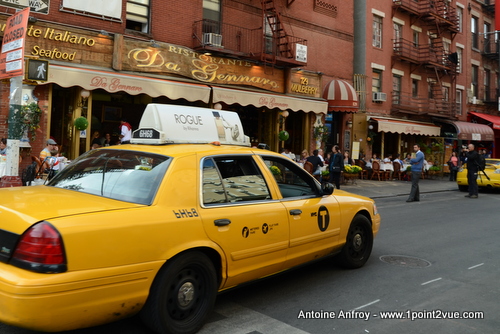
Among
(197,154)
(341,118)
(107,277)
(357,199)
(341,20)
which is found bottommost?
(107,277)

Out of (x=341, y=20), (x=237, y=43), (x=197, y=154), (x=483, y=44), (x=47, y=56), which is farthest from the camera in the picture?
(x=483, y=44)

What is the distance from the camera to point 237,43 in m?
16.9

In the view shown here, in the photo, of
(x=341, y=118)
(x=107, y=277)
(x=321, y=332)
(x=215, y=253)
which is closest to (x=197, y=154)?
(x=215, y=253)

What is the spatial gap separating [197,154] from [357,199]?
2.59m

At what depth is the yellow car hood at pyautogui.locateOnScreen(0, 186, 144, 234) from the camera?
296 cm

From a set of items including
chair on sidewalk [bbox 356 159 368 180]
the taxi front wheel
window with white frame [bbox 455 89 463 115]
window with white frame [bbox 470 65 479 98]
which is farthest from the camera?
window with white frame [bbox 470 65 479 98]

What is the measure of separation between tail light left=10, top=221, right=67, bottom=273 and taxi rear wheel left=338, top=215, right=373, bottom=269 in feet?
11.9

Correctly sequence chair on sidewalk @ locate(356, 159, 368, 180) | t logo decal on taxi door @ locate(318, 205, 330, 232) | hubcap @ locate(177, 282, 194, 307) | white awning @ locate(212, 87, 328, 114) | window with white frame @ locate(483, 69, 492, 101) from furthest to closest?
window with white frame @ locate(483, 69, 492, 101) < chair on sidewalk @ locate(356, 159, 368, 180) < white awning @ locate(212, 87, 328, 114) < t logo decal on taxi door @ locate(318, 205, 330, 232) < hubcap @ locate(177, 282, 194, 307)

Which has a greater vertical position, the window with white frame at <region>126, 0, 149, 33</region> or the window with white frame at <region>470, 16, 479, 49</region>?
the window with white frame at <region>470, 16, 479, 49</region>

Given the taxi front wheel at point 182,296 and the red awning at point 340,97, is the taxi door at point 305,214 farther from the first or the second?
the red awning at point 340,97

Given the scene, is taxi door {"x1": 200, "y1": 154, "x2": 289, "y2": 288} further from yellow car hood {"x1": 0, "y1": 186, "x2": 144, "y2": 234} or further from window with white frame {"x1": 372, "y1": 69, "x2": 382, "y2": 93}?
window with white frame {"x1": 372, "y1": 69, "x2": 382, "y2": 93}

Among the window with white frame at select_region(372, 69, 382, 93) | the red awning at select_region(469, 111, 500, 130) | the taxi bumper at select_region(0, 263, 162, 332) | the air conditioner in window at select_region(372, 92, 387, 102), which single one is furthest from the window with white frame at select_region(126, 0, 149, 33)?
the red awning at select_region(469, 111, 500, 130)

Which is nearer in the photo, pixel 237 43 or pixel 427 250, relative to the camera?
pixel 427 250

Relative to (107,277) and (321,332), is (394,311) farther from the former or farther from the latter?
(107,277)
